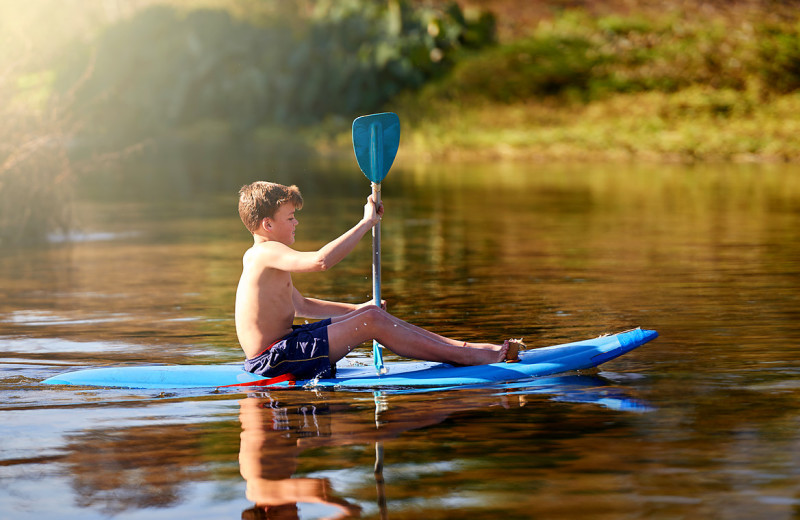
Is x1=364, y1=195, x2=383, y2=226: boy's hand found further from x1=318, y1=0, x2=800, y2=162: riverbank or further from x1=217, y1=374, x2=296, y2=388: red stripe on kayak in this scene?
x1=318, y1=0, x2=800, y2=162: riverbank

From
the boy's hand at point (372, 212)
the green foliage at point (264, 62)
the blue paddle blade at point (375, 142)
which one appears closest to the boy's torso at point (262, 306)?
the boy's hand at point (372, 212)

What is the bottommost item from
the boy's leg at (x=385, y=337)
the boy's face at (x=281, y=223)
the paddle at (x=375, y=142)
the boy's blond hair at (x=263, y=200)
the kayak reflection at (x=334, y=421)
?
the kayak reflection at (x=334, y=421)

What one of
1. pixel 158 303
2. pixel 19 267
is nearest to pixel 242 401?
pixel 158 303

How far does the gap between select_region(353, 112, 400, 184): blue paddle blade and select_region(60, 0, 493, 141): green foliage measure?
36.5m

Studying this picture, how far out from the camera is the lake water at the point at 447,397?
4.80m

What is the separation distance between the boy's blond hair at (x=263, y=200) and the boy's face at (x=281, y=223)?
0.02m

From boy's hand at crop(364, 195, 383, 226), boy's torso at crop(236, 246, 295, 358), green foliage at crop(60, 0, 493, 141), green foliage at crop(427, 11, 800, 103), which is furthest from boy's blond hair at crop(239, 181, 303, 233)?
green foliage at crop(60, 0, 493, 141)

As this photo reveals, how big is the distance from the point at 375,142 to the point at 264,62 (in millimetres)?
40642

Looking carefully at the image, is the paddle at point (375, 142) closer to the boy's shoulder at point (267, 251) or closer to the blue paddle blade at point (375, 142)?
the blue paddle blade at point (375, 142)

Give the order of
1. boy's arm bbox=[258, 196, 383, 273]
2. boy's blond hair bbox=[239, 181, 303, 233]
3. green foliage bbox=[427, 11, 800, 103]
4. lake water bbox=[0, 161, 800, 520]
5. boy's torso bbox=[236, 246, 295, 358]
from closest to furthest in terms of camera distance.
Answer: lake water bbox=[0, 161, 800, 520]
boy's arm bbox=[258, 196, 383, 273]
boy's blond hair bbox=[239, 181, 303, 233]
boy's torso bbox=[236, 246, 295, 358]
green foliage bbox=[427, 11, 800, 103]

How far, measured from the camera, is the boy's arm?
6.19 m

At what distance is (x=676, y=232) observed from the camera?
15.5 m

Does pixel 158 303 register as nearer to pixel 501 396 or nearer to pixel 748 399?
pixel 501 396

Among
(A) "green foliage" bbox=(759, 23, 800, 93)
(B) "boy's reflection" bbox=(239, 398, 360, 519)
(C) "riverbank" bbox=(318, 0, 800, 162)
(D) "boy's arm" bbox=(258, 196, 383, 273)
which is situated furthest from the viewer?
(A) "green foliage" bbox=(759, 23, 800, 93)
